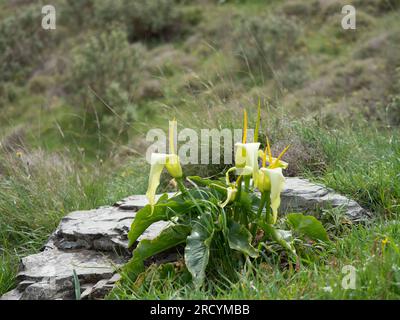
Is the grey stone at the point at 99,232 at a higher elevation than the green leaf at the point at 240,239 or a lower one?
lower

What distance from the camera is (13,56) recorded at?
502 inches

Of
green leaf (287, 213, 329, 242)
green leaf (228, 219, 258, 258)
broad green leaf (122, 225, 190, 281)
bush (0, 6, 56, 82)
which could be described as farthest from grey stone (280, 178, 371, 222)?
bush (0, 6, 56, 82)

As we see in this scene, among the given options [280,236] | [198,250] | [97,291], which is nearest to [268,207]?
[280,236]

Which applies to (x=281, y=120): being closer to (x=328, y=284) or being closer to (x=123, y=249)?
(x=123, y=249)

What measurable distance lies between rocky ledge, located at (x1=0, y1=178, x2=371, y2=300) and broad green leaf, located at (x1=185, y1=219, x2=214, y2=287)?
1.58 ft

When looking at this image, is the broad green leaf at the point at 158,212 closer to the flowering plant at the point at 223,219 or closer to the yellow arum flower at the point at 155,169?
the flowering plant at the point at 223,219

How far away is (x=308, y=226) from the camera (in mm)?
3334

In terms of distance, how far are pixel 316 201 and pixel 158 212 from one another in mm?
1094

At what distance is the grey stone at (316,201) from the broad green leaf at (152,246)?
840mm

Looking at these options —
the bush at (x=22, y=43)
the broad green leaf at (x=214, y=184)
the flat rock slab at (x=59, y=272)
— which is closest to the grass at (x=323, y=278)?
the flat rock slab at (x=59, y=272)

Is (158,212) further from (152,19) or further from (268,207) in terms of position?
(152,19)

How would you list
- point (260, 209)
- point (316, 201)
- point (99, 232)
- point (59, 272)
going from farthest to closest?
point (316, 201) < point (99, 232) < point (59, 272) < point (260, 209)

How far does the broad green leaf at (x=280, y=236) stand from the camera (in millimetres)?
3166

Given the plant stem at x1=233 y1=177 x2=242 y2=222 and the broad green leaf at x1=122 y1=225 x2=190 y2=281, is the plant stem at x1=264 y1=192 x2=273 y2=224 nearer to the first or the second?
the plant stem at x1=233 y1=177 x2=242 y2=222
